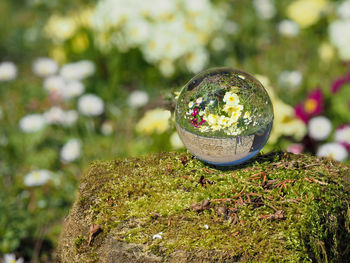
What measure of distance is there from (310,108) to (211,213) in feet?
7.59

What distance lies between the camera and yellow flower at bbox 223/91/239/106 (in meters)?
1.80

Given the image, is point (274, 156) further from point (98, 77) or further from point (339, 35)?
point (98, 77)

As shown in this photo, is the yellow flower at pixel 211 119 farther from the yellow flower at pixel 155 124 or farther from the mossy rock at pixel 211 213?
the yellow flower at pixel 155 124

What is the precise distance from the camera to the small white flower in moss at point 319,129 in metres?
3.54

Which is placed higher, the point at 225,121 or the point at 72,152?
the point at 225,121

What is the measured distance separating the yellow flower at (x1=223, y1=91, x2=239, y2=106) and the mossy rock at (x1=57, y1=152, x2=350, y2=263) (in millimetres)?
362

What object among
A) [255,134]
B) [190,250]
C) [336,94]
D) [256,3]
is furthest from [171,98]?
[256,3]

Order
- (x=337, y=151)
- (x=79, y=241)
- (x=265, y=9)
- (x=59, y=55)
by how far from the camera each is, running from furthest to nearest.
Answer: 1. (x=265, y=9)
2. (x=59, y=55)
3. (x=337, y=151)
4. (x=79, y=241)

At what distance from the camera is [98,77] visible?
500 cm

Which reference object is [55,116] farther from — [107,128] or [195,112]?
[195,112]

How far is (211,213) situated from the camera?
5.73 feet

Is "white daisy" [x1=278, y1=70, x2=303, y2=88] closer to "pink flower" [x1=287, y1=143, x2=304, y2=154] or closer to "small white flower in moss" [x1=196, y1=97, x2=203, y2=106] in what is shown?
"pink flower" [x1=287, y1=143, x2=304, y2=154]

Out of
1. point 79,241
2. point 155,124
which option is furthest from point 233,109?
point 155,124

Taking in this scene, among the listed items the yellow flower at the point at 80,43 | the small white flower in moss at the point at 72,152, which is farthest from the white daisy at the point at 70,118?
the yellow flower at the point at 80,43
